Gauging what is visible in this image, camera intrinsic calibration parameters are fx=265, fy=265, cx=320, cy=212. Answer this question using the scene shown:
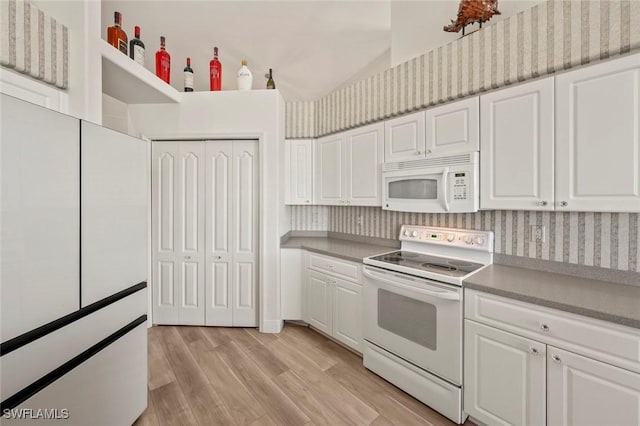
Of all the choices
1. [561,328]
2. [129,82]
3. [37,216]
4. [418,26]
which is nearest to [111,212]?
[37,216]

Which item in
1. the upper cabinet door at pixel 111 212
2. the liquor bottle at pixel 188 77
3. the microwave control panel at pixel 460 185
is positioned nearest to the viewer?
the upper cabinet door at pixel 111 212

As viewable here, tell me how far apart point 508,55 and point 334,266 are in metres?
2.01

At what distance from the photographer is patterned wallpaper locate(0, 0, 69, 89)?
4.09ft

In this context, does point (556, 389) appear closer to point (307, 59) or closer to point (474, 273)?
point (474, 273)

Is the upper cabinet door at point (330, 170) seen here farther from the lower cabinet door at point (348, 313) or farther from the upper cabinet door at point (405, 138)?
the lower cabinet door at point (348, 313)

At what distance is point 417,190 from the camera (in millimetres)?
2199

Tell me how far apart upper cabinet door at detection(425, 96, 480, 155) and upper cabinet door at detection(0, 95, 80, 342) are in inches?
86.3

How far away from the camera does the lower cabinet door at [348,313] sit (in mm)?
2285

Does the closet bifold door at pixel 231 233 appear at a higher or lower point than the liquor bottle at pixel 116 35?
lower

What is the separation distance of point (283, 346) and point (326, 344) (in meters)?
0.42

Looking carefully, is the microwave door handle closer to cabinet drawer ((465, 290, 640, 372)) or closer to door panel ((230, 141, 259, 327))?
cabinet drawer ((465, 290, 640, 372))

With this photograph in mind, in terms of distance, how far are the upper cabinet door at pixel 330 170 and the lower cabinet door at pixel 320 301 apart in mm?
838

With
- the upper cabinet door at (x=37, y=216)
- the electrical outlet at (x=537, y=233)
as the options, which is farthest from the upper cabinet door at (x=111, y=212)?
the electrical outlet at (x=537, y=233)

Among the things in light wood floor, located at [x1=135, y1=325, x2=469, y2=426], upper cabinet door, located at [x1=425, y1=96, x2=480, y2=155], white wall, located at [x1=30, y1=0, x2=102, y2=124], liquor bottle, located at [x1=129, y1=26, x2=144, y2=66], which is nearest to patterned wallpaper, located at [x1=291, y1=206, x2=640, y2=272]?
upper cabinet door, located at [x1=425, y1=96, x2=480, y2=155]
